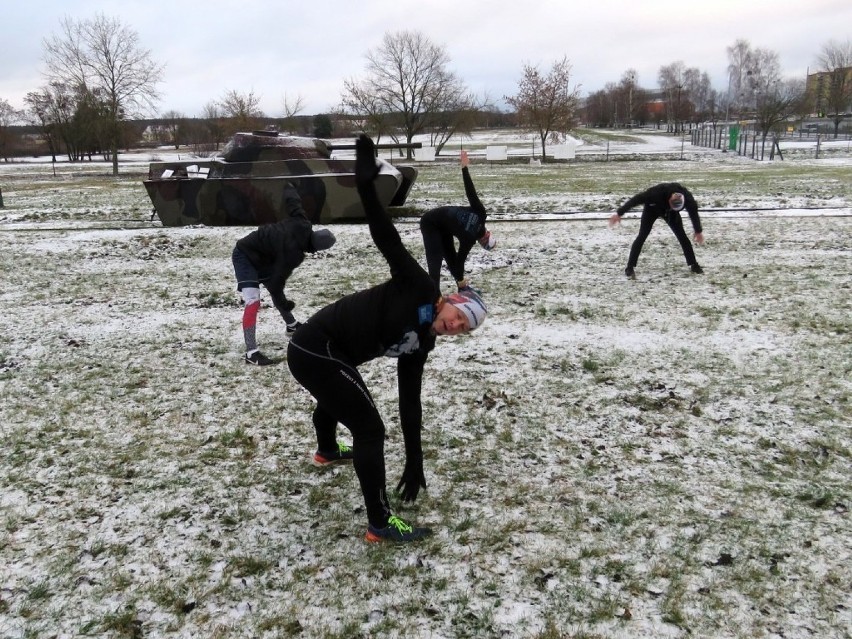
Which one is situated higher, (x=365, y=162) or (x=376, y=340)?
(x=365, y=162)

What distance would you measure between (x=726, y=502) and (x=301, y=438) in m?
2.83

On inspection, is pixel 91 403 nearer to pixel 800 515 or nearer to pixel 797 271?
pixel 800 515

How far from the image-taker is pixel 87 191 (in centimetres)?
2405

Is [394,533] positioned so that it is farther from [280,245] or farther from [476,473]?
[280,245]

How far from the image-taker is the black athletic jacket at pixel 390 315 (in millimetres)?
2771

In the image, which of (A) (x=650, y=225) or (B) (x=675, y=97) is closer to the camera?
(A) (x=650, y=225)

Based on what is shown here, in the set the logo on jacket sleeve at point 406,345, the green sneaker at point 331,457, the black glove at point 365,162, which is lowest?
the green sneaker at point 331,457

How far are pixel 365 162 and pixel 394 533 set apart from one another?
1.93 meters

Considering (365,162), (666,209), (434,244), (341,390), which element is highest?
(365,162)

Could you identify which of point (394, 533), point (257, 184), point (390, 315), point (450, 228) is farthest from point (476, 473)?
point (257, 184)

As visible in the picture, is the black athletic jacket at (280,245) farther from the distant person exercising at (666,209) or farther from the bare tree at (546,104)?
the bare tree at (546,104)

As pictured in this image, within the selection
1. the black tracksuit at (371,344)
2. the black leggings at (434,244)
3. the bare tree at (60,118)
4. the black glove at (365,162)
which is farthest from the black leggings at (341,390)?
the bare tree at (60,118)

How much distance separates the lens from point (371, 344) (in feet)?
9.73

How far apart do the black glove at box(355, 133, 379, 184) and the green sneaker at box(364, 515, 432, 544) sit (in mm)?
1806
